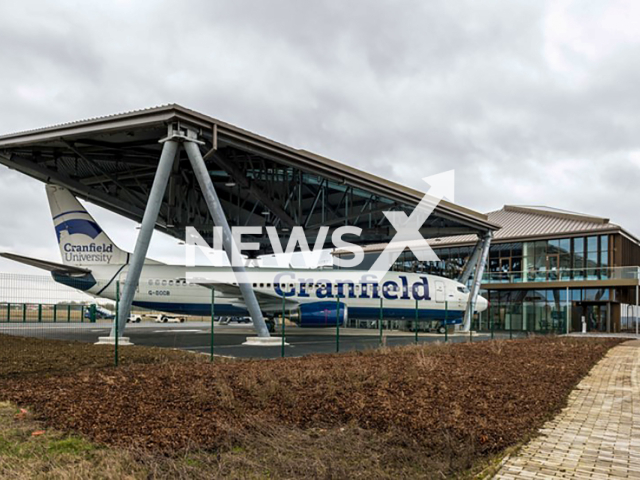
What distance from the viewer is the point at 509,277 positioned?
45594mm

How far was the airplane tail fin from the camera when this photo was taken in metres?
27.2

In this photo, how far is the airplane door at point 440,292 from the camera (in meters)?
32.7

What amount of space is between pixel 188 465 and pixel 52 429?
2523 millimetres

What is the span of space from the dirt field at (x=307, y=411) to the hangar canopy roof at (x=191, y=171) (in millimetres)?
9346

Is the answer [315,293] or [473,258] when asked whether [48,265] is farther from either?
[473,258]

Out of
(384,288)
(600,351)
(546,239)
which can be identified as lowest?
(600,351)

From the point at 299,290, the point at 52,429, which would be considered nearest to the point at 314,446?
the point at 52,429

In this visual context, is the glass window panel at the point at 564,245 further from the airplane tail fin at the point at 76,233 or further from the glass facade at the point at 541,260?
the airplane tail fin at the point at 76,233

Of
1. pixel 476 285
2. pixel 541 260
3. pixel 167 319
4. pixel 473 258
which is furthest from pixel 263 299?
pixel 167 319

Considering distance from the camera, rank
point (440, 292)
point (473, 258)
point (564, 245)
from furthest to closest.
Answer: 1. point (564, 245)
2. point (473, 258)
3. point (440, 292)

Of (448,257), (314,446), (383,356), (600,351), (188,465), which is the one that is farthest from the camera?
(448,257)

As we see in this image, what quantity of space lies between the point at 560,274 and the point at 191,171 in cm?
3005

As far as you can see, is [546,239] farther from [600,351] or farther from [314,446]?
[314,446]

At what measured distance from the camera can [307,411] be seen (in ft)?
27.3
